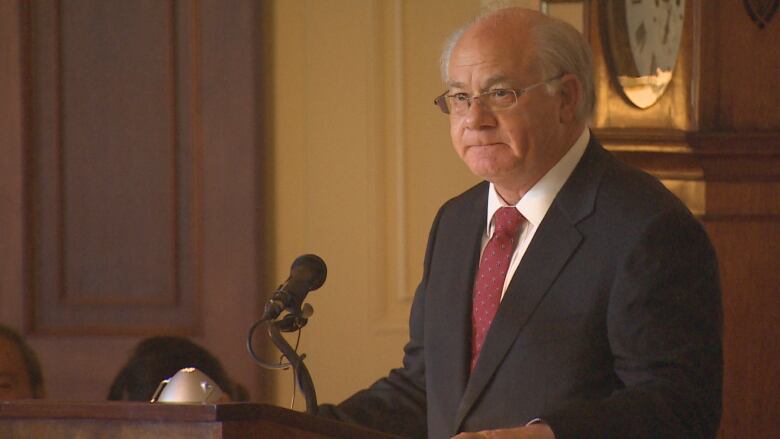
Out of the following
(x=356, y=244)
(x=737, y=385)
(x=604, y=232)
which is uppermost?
(x=604, y=232)

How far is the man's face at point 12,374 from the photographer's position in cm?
312

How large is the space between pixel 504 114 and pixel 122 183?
2.31 metres

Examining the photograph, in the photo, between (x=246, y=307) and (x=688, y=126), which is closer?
(x=688, y=126)

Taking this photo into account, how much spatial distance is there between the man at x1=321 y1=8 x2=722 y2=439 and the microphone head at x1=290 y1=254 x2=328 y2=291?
10.8 inches

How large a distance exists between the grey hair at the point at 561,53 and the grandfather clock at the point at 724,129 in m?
0.95

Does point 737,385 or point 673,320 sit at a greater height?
point 673,320

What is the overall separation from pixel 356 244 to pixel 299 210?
0.21m

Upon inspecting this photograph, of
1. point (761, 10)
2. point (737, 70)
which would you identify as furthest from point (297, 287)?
point (761, 10)

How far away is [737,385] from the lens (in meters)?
3.16

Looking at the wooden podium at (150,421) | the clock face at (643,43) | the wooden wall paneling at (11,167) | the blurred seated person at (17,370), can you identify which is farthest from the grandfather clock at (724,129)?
the wooden wall paneling at (11,167)

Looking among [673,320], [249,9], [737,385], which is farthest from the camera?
[249,9]

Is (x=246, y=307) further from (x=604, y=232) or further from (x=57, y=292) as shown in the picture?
(x=604, y=232)

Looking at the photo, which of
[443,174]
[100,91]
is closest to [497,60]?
[443,174]

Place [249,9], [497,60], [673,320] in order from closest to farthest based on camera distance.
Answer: [673,320] < [497,60] < [249,9]
